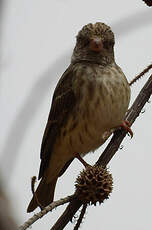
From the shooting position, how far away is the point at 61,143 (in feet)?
12.1

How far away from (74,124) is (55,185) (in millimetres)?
831

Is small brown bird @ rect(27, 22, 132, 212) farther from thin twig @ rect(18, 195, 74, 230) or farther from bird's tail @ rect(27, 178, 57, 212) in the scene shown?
thin twig @ rect(18, 195, 74, 230)

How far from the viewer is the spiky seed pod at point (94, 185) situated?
2258 millimetres

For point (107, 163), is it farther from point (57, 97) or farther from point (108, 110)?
point (57, 97)

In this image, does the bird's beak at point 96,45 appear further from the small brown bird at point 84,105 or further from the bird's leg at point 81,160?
the bird's leg at point 81,160

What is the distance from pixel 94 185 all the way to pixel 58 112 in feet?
4.90

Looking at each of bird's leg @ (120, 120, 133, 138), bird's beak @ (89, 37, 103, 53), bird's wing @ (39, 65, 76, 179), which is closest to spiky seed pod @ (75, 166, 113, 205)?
bird's leg @ (120, 120, 133, 138)

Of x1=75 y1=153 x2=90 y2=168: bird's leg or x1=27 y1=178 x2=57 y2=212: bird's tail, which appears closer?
x1=75 y1=153 x2=90 y2=168: bird's leg

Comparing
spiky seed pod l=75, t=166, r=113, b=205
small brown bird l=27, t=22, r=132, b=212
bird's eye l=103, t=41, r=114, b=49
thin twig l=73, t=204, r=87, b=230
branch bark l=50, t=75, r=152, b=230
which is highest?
bird's eye l=103, t=41, r=114, b=49

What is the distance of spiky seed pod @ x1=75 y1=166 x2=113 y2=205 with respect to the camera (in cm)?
226

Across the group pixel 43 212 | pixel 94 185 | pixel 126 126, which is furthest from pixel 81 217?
pixel 126 126

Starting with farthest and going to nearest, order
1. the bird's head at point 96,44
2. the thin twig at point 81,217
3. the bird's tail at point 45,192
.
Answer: the bird's tail at point 45,192 → the bird's head at point 96,44 → the thin twig at point 81,217

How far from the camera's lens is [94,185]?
2.32m

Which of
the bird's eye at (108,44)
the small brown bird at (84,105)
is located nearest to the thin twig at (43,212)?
the small brown bird at (84,105)
